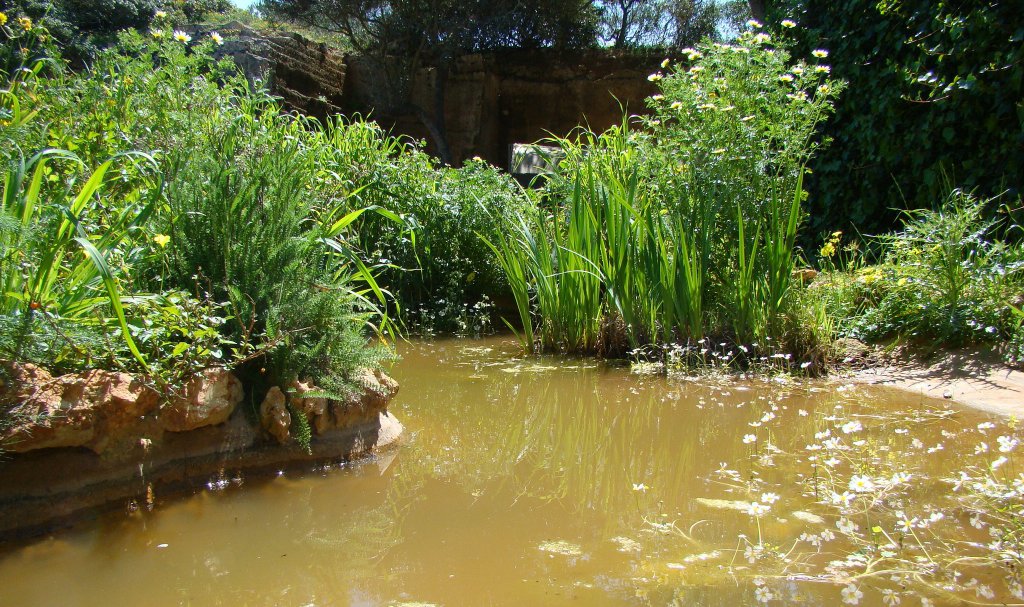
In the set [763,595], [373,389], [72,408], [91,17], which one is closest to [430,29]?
[91,17]

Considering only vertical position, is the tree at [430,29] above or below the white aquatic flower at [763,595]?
above

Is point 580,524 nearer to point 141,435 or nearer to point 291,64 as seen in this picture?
point 141,435

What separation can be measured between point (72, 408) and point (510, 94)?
36.3ft

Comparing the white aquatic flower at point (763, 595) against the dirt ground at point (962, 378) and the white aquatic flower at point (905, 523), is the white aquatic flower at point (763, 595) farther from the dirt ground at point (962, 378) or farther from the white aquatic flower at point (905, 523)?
the dirt ground at point (962, 378)

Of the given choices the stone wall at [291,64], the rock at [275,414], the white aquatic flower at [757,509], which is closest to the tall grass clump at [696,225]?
the white aquatic flower at [757,509]

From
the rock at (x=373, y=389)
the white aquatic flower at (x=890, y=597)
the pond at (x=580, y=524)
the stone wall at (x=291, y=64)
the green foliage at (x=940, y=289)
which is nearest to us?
the white aquatic flower at (x=890, y=597)

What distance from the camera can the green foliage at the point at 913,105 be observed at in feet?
16.5

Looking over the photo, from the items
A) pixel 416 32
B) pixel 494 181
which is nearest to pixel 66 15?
pixel 416 32

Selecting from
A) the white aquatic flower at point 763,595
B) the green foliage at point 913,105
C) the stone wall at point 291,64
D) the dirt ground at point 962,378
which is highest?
the stone wall at point 291,64

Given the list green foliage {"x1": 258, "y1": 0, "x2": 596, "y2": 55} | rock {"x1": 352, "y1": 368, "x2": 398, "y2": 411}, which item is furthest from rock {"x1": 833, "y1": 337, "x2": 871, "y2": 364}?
green foliage {"x1": 258, "y1": 0, "x2": 596, "y2": 55}

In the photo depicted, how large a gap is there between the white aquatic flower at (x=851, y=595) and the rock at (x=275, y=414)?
6.18ft

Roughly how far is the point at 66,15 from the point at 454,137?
5.84 meters

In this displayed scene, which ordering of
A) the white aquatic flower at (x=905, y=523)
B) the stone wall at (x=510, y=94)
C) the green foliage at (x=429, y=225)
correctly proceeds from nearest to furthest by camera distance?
the white aquatic flower at (x=905, y=523) < the green foliage at (x=429, y=225) < the stone wall at (x=510, y=94)

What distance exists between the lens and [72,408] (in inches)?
Result: 93.3
